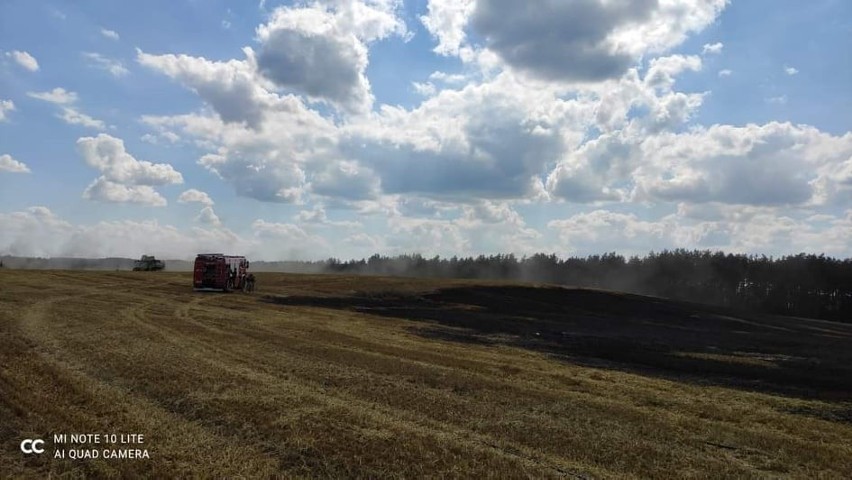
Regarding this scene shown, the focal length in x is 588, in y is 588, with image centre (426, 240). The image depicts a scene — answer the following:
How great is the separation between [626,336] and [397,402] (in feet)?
85.3

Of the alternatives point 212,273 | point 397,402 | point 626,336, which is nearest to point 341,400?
point 397,402

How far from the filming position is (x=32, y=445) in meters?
8.29

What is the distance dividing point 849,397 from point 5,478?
19.6m

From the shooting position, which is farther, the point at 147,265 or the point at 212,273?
the point at 147,265

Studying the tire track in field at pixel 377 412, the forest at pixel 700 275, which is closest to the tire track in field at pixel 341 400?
the tire track in field at pixel 377 412

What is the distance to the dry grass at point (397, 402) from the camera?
27.9 feet

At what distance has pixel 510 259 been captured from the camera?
6722 inches

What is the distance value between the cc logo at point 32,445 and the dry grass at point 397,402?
0.15m

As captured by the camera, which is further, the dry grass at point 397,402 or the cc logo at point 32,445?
the dry grass at point 397,402

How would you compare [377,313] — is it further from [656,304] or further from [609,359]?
[656,304]

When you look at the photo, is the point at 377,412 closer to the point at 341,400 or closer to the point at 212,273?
the point at 341,400

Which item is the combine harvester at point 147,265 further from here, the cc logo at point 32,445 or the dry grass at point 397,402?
the cc logo at point 32,445

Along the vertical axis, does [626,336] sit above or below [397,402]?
below

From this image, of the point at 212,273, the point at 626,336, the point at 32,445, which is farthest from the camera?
the point at 212,273
